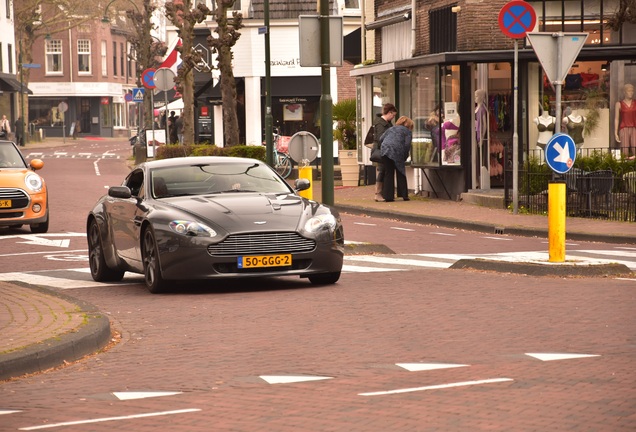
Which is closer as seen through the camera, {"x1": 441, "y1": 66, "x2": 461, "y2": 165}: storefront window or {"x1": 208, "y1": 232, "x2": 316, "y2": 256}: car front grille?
{"x1": 208, "y1": 232, "x2": 316, "y2": 256}: car front grille

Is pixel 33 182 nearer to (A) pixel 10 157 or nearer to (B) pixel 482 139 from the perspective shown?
(A) pixel 10 157

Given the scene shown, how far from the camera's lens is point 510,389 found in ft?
26.3

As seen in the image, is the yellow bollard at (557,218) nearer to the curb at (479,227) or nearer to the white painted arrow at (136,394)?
the curb at (479,227)

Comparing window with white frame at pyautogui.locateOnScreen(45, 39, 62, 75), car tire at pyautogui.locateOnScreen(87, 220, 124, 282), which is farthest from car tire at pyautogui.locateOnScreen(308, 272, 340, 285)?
window with white frame at pyautogui.locateOnScreen(45, 39, 62, 75)

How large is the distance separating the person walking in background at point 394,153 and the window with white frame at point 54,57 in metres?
91.8

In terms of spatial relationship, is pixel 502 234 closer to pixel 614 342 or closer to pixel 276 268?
pixel 276 268

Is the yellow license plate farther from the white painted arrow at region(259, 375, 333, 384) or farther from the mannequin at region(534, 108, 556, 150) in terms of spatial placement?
the mannequin at region(534, 108, 556, 150)

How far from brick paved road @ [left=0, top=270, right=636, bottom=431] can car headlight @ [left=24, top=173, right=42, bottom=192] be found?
8659mm

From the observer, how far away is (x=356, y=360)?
9.30 metres

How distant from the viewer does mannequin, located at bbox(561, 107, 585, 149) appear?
28.5 m

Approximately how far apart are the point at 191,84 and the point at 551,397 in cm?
4237

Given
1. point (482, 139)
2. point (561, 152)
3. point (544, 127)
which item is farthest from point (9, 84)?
point (561, 152)

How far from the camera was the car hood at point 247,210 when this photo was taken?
13445 millimetres

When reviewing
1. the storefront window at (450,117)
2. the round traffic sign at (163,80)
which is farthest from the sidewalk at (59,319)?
the round traffic sign at (163,80)
